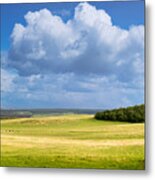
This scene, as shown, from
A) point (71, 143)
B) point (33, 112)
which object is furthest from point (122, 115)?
point (33, 112)

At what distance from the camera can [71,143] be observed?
10.1ft

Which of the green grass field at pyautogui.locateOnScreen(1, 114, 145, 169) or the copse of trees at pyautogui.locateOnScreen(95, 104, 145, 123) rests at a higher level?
the copse of trees at pyautogui.locateOnScreen(95, 104, 145, 123)

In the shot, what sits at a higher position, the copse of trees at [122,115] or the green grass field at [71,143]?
the copse of trees at [122,115]

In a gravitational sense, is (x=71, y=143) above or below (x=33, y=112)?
below

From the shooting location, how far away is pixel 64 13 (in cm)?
307

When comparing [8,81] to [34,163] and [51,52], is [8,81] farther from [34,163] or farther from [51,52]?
[34,163]

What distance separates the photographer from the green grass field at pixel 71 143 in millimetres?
2998

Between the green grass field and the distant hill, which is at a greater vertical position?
the distant hill

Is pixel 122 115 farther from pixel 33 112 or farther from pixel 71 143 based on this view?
pixel 33 112

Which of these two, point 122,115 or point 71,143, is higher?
point 122,115

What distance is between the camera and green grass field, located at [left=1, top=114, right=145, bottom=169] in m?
3.00

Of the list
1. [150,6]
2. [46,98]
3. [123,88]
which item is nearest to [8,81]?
[46,98]

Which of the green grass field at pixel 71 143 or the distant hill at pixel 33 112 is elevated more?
the distant hill at pixel 33 112

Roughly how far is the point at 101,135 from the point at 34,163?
1.33 feet
